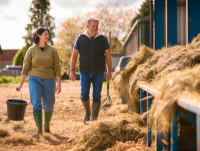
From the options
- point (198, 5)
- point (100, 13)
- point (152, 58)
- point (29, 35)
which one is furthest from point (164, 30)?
point (29, 35)

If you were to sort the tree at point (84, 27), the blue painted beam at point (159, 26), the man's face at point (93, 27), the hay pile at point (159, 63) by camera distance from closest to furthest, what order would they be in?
the hay pile at point (159, 63) < the man's face at point (93, 27) < the blue painted beam at point (159, 26) < the tree at point (84, 27)

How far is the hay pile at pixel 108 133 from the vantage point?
3207 mm

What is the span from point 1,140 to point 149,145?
225cm

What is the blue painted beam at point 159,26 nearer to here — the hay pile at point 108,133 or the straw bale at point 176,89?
the hay pile at point 108,133

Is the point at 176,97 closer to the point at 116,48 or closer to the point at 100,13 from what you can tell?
the point at 100,13

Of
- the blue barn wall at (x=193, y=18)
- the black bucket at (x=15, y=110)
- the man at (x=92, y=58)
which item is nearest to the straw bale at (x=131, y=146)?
the man at (x=92, y=58)

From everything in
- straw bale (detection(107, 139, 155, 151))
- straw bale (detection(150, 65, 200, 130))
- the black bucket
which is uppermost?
straw bale (detection(150, 65, 200, 130))

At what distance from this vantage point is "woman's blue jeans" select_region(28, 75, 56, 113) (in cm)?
401

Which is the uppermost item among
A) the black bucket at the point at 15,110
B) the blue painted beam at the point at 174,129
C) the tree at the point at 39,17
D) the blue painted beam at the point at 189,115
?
the tree at the point at 39,17

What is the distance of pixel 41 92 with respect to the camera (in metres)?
4.09

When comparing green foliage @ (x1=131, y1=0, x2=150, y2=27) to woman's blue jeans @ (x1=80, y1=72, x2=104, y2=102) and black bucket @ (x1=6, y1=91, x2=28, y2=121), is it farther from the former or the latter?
black bucket @ (x1=6, y1=91, x2=28, y2=121)

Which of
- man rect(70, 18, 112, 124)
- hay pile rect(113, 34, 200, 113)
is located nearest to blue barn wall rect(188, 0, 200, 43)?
hay pile rect(113, 34, 200, 113)

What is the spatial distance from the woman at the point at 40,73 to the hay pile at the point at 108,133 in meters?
0.93

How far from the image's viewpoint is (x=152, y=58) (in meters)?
4.55
